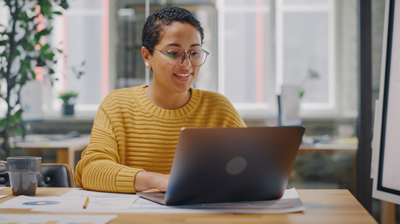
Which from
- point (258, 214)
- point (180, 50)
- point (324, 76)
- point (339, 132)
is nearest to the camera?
point (258, 214)

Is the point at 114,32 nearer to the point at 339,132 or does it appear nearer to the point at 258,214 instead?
the point at 339,132

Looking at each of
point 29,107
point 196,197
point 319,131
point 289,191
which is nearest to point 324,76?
point 319,131

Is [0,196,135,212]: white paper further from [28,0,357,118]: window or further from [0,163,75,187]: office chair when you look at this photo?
[28,0,357,118]: window

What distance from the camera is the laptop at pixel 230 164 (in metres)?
0.74

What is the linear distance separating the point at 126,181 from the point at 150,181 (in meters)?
0.07

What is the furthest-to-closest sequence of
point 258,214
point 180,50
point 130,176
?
point 180,50 < point 130,176 < point 258,214

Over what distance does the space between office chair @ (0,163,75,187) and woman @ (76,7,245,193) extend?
0.76 ft

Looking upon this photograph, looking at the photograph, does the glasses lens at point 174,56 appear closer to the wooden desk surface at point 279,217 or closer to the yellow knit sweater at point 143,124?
the yellow knit sweater at point 143,124

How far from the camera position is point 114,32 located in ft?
13.0

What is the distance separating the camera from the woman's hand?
3.00ft

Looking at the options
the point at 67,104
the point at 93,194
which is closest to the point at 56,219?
the point at 93,194

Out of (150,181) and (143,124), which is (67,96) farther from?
(150,181)

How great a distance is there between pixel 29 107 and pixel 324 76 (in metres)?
2.89

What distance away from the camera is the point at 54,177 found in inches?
52.5
